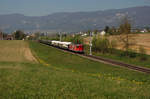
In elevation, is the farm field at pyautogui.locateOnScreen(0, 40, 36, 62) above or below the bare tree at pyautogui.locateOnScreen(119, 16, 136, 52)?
below

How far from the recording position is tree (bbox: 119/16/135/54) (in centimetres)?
6103

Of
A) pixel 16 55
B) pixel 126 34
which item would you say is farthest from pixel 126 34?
pixel 16 55

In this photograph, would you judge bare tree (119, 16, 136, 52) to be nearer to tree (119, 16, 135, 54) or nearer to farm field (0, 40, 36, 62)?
Answer: tree (119, 16, 135, 54)

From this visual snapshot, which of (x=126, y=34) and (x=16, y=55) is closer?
(x=16, y=55)

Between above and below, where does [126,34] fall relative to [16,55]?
above

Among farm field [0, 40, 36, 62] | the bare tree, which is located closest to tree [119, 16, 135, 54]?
the bare tree

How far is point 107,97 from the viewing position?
34.6ft

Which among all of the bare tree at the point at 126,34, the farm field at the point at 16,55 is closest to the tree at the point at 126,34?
the bare tree at the point at 126,34

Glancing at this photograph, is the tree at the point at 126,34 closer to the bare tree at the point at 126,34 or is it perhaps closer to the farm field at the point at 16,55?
the bare tree at the point at 126,34

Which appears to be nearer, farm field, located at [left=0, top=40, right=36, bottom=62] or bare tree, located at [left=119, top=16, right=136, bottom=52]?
farm field, located at [left=0, top=40, right=36, bottom=62]

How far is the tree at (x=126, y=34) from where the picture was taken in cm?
6103

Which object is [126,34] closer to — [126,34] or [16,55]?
[126,34]

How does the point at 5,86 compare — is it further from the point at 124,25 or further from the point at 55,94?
the point at 124,25

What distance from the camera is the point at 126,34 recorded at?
6081 centimetres
